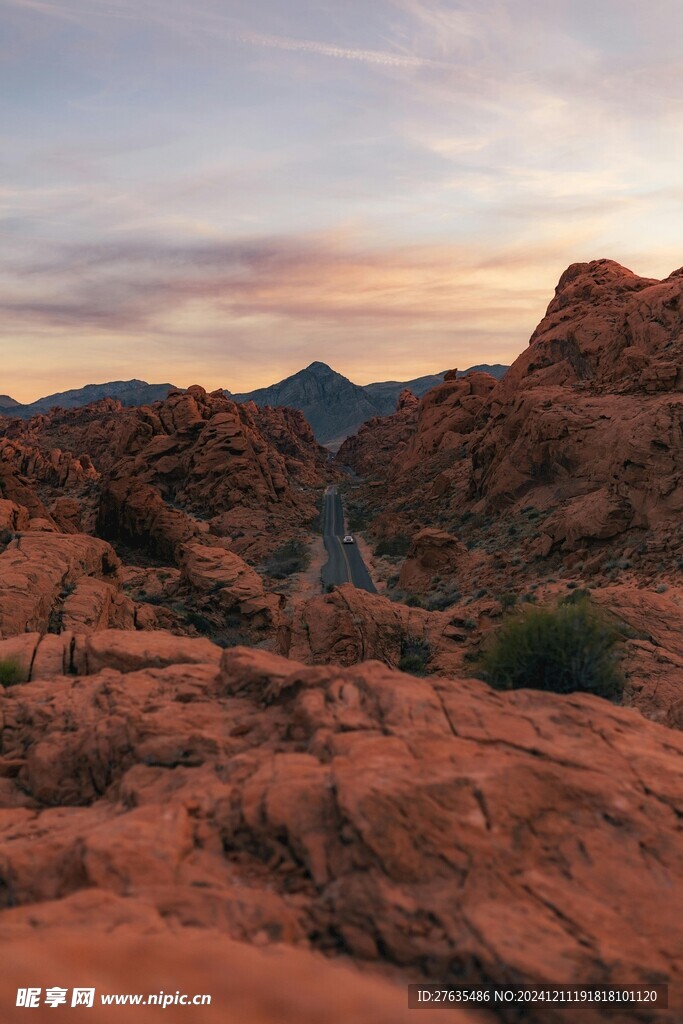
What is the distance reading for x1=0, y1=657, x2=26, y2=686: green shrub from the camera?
405 inches

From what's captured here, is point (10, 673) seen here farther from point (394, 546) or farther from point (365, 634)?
point (394, 546)

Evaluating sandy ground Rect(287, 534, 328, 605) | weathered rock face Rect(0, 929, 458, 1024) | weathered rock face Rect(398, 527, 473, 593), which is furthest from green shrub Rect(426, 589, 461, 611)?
weathered rock face Rect(0, 929, 458, 1024)

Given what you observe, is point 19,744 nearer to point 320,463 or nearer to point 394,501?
point 394,501

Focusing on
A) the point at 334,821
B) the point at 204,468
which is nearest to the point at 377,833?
the point at 334,821

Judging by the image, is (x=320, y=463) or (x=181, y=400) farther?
(x=320, y=463)

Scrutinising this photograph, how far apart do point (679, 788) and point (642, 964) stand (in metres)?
2.18

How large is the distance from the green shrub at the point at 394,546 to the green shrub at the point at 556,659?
4012 cm

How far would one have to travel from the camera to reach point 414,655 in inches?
719

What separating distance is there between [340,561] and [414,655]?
3253 centimetres

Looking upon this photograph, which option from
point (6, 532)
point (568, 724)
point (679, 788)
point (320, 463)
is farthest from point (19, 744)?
point (320, 463)

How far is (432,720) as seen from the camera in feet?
23.1

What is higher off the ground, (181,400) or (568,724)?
(181,400)

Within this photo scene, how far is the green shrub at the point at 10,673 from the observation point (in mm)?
10289

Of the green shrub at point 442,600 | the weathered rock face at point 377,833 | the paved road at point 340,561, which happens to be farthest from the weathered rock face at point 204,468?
the weathered rock face at point 377,833
